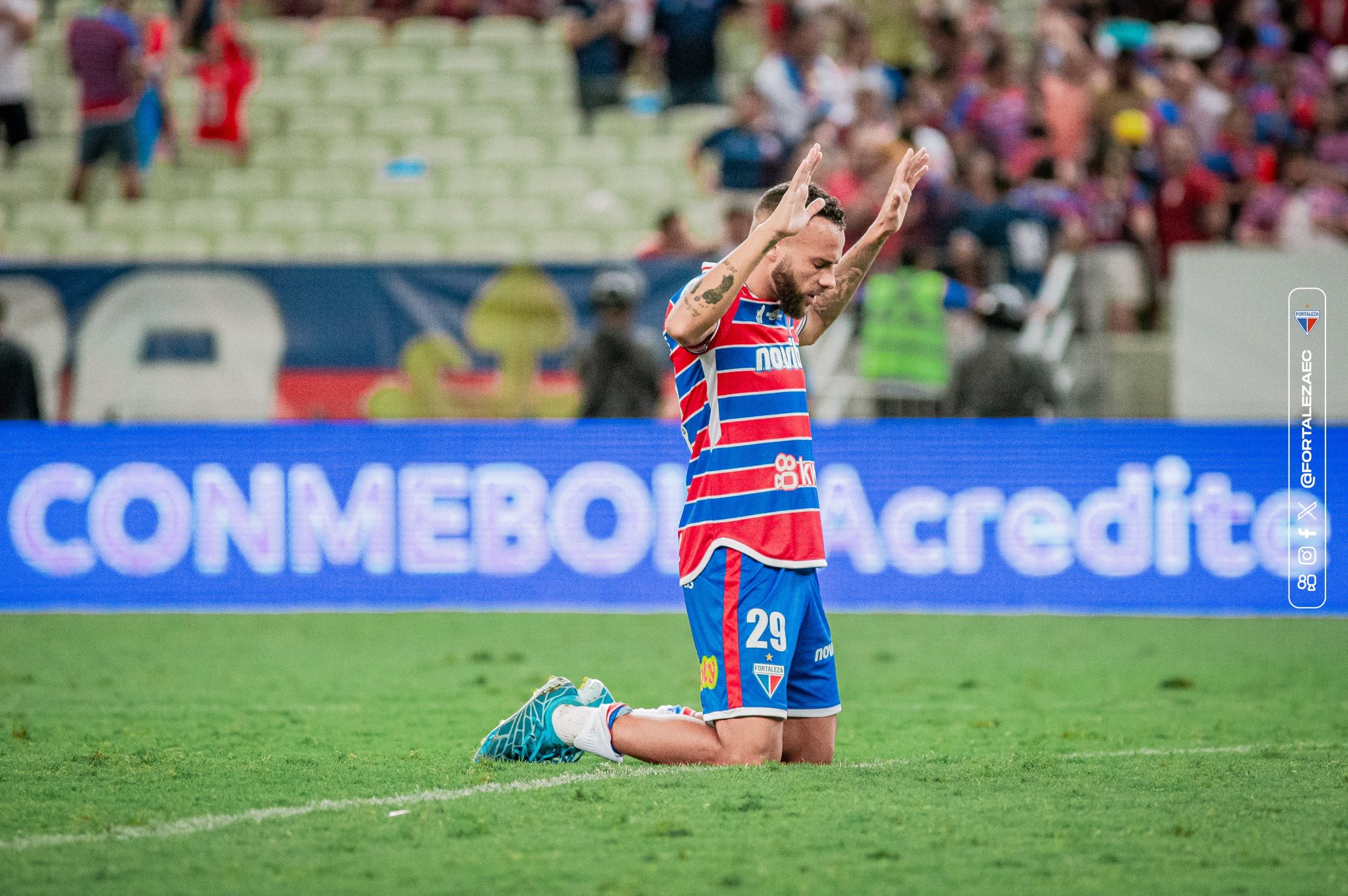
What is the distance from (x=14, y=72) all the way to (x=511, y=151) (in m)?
5.11

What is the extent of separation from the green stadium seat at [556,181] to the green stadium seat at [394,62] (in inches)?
86.1

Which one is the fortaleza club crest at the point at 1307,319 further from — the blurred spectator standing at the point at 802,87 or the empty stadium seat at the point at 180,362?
the empty stadium seat at the point at 180,362

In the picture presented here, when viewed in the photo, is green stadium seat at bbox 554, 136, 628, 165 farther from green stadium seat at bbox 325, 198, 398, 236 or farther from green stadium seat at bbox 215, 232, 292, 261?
green stadium seat at bbox 215, 232, 292, 261

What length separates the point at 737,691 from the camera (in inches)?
211

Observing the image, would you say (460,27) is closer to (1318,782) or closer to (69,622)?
(69,622)

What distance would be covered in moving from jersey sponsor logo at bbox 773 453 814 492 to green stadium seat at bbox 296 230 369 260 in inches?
416

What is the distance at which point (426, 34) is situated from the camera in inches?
700

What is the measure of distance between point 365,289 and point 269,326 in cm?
76

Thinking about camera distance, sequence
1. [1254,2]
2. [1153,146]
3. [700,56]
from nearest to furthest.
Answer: [1153,146]
[700,56]
[1254,2]

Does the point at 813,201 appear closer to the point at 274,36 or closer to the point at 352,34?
the point at 352,34

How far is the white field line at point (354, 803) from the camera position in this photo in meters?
4.67

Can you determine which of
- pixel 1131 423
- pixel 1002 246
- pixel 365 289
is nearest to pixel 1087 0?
pixel 1002 246

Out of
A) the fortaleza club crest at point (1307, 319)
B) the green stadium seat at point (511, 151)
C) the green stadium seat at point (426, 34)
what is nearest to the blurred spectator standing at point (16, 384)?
the green stadium seat at point (511, 151)

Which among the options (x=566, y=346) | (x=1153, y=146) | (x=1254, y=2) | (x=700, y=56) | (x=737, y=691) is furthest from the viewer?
(x=1254, y=2)
